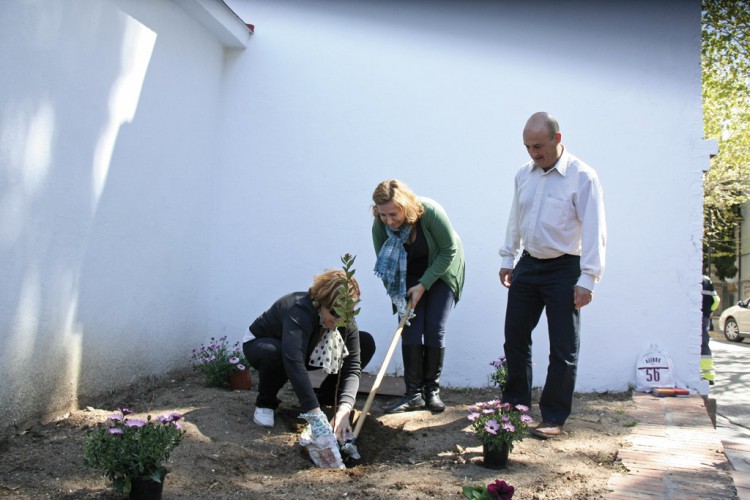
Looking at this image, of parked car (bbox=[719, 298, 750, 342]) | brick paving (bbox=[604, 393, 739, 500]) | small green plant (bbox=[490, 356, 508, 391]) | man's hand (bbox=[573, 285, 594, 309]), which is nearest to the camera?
brick paving (bbox=[604, 393, 739, 500])

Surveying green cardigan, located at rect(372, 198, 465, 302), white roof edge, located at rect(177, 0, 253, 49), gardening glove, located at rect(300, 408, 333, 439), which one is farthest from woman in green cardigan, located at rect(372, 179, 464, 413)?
white roof edge, located at rect(177, 0, 253, 49)

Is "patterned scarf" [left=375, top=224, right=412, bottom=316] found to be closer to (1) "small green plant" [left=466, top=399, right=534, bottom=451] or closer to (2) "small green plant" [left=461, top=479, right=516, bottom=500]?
(1) "small green plant" [left=466, top=399, right=534, bottom=451]

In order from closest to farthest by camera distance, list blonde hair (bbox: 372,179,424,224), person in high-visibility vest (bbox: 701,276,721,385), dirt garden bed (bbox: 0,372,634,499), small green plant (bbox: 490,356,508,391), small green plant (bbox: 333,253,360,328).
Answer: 1. dirt garden bed (bbox: 0,372,634,499)
2. small green plant (bbox: 333,253,360,328)
3. blonde hair (bbox: 372,179,424,224)
4. small green plant (bbox: 490,356,508,391)
5. person in high-visibility vest (bbox: 701,276,721,385)

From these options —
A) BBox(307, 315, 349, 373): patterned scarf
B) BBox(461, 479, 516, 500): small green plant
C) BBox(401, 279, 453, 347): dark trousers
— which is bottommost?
BBox(461, 479, 516, 500): small green plant

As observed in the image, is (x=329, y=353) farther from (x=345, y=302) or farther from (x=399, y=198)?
(x=399, y=198)

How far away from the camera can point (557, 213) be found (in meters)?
3.27

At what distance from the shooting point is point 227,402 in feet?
12.9

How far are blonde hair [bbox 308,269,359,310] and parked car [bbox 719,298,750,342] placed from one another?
1456cm

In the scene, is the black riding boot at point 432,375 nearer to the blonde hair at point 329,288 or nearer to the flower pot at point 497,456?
the blonde hair at point 329,288

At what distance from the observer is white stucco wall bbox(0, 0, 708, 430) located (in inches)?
129

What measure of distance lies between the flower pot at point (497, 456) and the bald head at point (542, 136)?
145cm

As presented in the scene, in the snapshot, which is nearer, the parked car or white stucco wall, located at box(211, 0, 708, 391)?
white stucco wall, located at box(211, 0, 708, 391)

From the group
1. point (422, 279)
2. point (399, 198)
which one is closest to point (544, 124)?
point (399, 198)

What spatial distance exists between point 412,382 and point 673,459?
5.08ft
